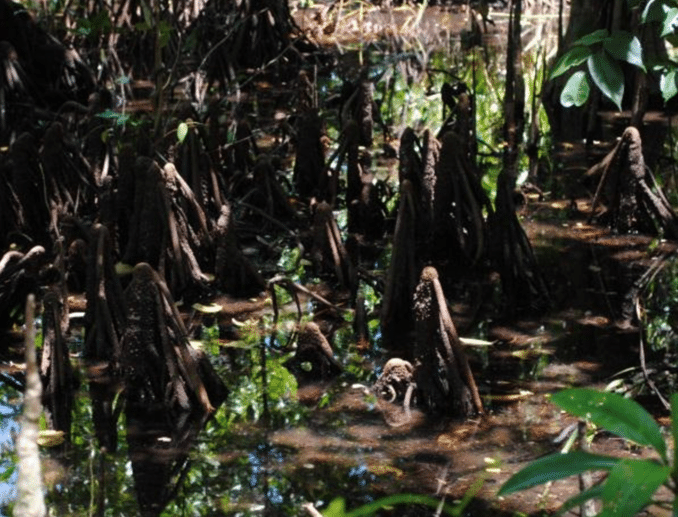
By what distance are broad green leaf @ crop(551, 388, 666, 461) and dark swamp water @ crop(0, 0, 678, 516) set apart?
4.73 feet

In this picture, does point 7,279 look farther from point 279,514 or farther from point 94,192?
point 279,514

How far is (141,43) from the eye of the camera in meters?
10.5

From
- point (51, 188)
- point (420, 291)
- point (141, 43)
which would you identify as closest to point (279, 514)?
point (420, 291)

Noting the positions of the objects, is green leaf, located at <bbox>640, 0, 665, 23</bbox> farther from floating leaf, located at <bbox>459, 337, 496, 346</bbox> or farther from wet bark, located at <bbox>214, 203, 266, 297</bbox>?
wet bark, located at <bbox>214, 203, 266, 297</bbox>

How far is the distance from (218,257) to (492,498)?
236cm

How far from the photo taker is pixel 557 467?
1536 millimetres

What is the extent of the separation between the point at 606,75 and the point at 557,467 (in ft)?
4.36

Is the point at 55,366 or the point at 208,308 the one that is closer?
the point at 55,366

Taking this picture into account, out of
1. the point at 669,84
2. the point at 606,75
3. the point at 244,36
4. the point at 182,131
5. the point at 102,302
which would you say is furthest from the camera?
the point at 244,36

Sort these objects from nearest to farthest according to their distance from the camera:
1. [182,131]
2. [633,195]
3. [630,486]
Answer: [630,486]
[182,131]
[633,195]

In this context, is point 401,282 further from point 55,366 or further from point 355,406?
point 55,366

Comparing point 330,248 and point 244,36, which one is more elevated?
point 244,36

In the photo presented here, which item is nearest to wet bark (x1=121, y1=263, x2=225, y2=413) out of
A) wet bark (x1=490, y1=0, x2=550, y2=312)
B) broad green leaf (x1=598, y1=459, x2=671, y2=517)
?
wet bark (x1=490, y1=0, x2=550, y2=312)

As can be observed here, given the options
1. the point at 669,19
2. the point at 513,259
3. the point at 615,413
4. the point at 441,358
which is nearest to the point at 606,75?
the point at 669,19
